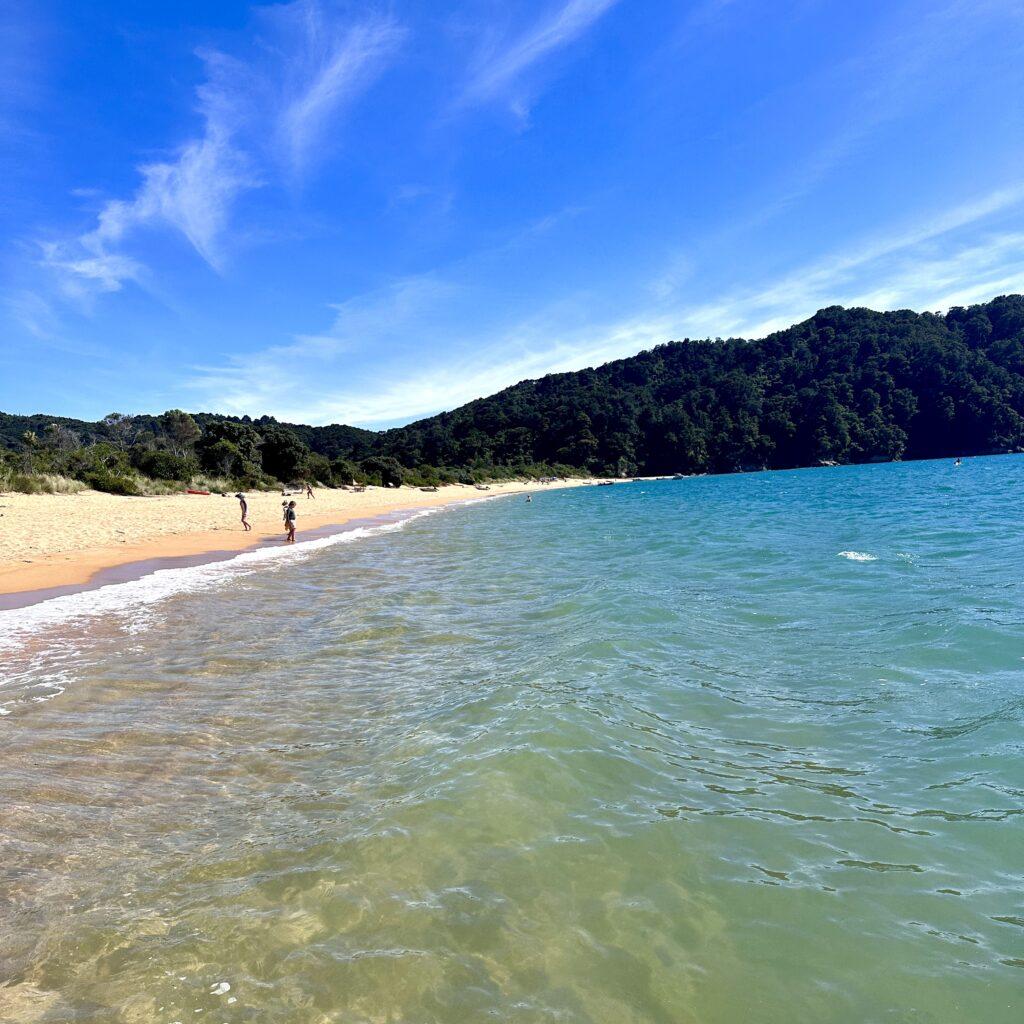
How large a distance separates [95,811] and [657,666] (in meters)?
5.36

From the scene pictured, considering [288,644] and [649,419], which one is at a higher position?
[649,419]

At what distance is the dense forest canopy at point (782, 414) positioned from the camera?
115 meters

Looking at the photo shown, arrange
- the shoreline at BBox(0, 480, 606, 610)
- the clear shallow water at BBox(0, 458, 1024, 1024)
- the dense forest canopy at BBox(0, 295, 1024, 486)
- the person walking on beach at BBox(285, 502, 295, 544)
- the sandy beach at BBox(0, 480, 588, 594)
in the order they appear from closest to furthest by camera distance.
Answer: the clear shallow water at BBox(0, 458, 1024, 1024), the shoreline at BBox(0, 480, 606, 610), the sandy beach at BBox(0, 480, 588, 594), the person walking on beach at BBox(285, 502, 295, 544), the dense forest canopy at BBox(0, 295, 1024, 486)

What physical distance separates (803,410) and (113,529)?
132 m

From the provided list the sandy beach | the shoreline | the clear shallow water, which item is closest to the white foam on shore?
the clear shallow water

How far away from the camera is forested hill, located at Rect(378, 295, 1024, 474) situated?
Answer: 379 ft

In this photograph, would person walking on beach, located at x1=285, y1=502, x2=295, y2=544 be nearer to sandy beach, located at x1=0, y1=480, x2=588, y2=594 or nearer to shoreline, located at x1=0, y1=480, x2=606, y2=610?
shoreline, located at x1=0, y1=480, x2=606, y2=610

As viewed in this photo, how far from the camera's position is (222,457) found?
160 ft

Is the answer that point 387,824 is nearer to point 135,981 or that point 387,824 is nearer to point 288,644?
point 135,981

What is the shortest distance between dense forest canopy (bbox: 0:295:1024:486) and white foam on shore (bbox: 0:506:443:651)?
77718mm

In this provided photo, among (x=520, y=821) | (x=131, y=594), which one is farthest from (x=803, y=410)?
(x=520, y=821)

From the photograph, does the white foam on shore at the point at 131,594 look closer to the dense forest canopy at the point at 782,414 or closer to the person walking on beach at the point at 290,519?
the person walking on beach at the point at 290,519

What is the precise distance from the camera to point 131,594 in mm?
11602

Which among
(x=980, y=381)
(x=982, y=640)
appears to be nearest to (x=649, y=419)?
(x=980, y=381)
